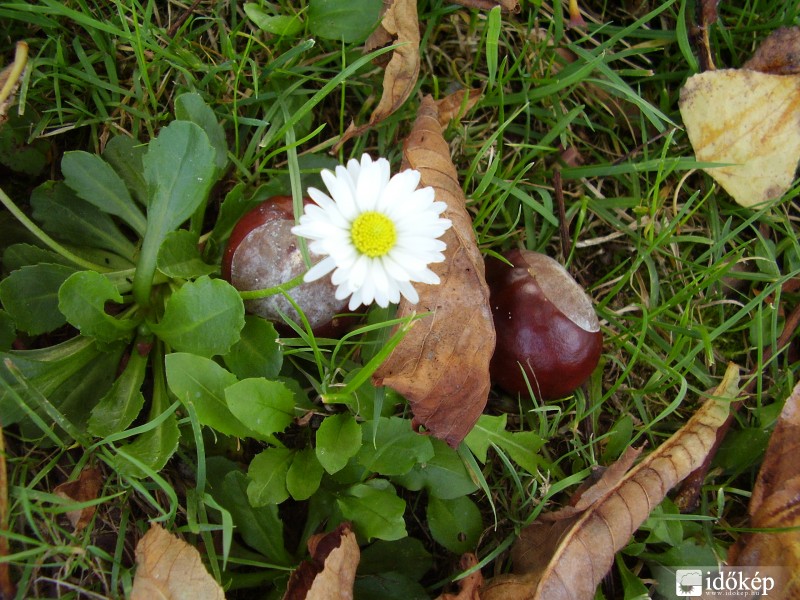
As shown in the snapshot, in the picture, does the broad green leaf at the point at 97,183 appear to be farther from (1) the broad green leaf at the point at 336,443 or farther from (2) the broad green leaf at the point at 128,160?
(1) the broad green leaf at the point at 336,443

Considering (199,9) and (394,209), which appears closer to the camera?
(394,209)

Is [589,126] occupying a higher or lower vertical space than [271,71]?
lower

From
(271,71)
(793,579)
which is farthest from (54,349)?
(793,579)

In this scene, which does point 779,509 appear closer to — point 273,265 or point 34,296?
point 273,265

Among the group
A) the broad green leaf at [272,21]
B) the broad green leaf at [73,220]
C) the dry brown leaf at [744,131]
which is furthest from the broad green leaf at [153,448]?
the dry brown leaf at [744,131]

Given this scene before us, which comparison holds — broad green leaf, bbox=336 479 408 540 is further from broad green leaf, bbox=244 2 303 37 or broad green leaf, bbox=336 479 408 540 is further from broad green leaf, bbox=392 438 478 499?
broad green leaf, bbox=244 2 303 37

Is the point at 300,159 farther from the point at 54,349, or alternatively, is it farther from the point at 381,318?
the point at 54,349
